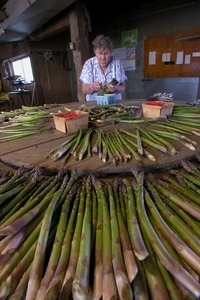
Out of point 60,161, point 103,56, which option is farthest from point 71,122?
point 103,56

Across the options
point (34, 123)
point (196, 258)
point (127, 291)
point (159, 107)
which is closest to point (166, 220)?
point (196, 258)

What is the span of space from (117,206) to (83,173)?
0.33 m

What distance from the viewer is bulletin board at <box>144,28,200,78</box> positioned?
4694 millimetres

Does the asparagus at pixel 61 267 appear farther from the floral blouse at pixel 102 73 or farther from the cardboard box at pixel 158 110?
the floral blouse at pixel 102 73

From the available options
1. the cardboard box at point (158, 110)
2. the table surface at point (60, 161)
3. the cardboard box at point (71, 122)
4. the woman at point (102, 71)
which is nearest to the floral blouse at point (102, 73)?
the woman at point (102, 71)

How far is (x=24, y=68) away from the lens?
30.3 feet

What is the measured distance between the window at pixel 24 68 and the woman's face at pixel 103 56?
262 inches

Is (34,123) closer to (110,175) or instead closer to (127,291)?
(110,175)

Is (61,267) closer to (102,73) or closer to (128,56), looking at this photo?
(102,73)

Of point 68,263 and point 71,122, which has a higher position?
point 71,122

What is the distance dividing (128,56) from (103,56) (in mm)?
3835

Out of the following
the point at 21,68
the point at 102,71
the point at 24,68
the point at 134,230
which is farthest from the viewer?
the point at 21,68

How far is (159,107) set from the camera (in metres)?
1.85

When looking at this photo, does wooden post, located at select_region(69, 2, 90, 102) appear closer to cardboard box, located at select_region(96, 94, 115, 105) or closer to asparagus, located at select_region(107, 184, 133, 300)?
cardboard box, located at select_region(96, 94, 115, 105)
